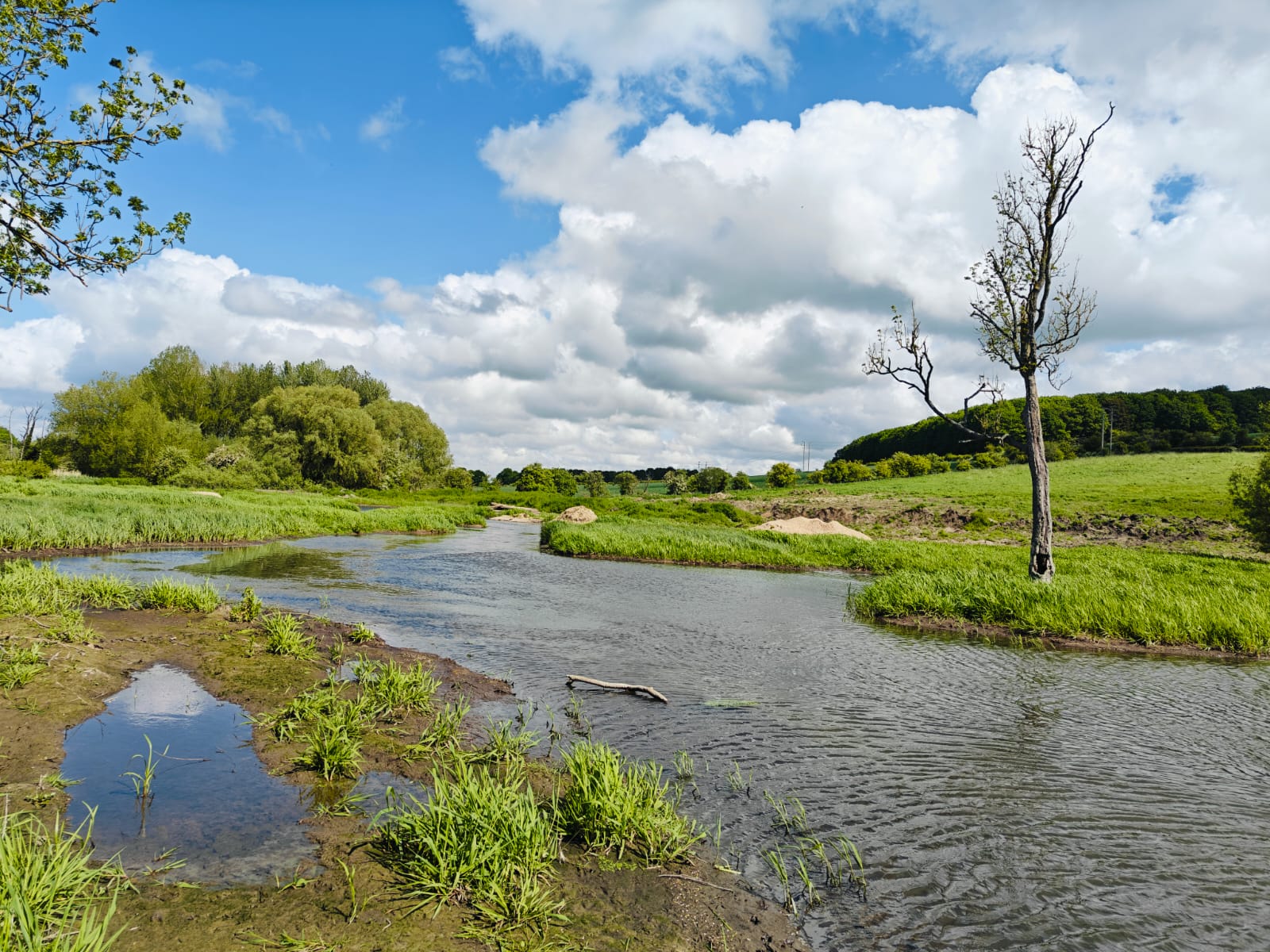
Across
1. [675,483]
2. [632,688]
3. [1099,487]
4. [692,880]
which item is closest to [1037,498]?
[632,688]

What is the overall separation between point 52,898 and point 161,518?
111 feet

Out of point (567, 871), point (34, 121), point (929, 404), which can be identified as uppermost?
point (34, 121)

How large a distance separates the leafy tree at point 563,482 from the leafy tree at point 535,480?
741mm

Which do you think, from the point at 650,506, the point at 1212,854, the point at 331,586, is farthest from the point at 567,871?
the point at 650,506

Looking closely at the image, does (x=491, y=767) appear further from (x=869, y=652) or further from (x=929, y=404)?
(x=929, y=404)

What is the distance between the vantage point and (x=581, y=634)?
51.7 ft

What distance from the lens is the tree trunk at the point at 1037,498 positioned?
64.7ft

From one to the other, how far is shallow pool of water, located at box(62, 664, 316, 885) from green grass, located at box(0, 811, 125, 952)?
0.58 metres

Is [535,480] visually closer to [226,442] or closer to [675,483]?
[675,483]

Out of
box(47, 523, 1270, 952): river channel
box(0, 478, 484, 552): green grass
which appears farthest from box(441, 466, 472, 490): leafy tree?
box(47, 523, 1270, 952): river channel

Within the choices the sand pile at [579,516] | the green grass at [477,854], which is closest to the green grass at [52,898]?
the green grass at [477,854]

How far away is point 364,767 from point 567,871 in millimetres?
2932

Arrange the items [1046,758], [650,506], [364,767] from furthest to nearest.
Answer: [650,506]
[1046,758]
[364,767]

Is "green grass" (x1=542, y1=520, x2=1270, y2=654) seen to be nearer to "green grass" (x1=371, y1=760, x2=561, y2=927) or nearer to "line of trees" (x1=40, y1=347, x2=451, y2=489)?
"green grass" (x1=371, y1=760, x2=561, y2=927)
